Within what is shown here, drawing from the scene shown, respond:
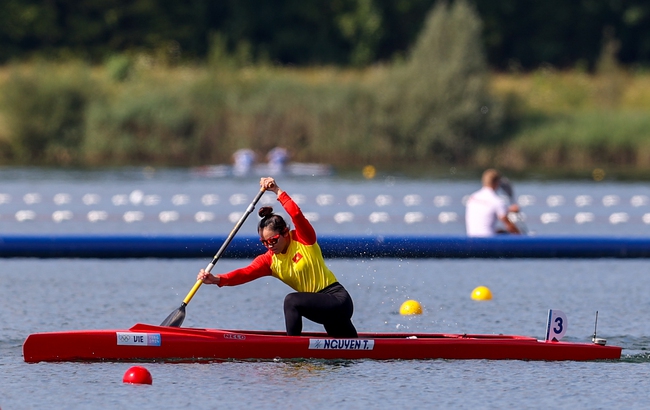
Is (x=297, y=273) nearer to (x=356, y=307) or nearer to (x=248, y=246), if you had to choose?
(x=356, y=307)

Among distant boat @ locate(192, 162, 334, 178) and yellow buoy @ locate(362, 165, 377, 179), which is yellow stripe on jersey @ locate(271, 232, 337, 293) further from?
yellow buoy @ locate(362, 165, 377, 179)

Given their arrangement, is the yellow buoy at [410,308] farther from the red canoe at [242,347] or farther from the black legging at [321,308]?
the black legging at [321,308]

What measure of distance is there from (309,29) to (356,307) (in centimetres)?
4679

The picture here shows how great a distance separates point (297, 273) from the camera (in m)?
11.2

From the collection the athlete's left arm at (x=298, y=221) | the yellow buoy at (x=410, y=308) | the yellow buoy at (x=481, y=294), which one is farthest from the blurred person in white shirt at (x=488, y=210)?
the athlete's left arm at (x=298, y=221)

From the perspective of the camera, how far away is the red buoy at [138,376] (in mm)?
10328

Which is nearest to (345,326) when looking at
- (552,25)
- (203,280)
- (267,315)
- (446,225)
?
(203,280)

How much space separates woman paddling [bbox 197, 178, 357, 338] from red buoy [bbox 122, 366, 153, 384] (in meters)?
1.00

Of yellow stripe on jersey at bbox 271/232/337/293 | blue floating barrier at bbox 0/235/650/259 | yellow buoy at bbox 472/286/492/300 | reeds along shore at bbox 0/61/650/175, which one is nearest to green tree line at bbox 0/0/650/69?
reeds along shore at bbox 0/61/650/175

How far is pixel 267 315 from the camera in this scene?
→ 14.5 meters

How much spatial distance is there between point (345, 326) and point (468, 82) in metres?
34.3

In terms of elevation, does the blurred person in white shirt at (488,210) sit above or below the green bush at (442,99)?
below

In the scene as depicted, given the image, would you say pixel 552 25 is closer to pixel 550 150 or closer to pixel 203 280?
pixel 550 150

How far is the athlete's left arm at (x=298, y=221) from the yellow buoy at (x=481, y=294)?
5.01 metres
